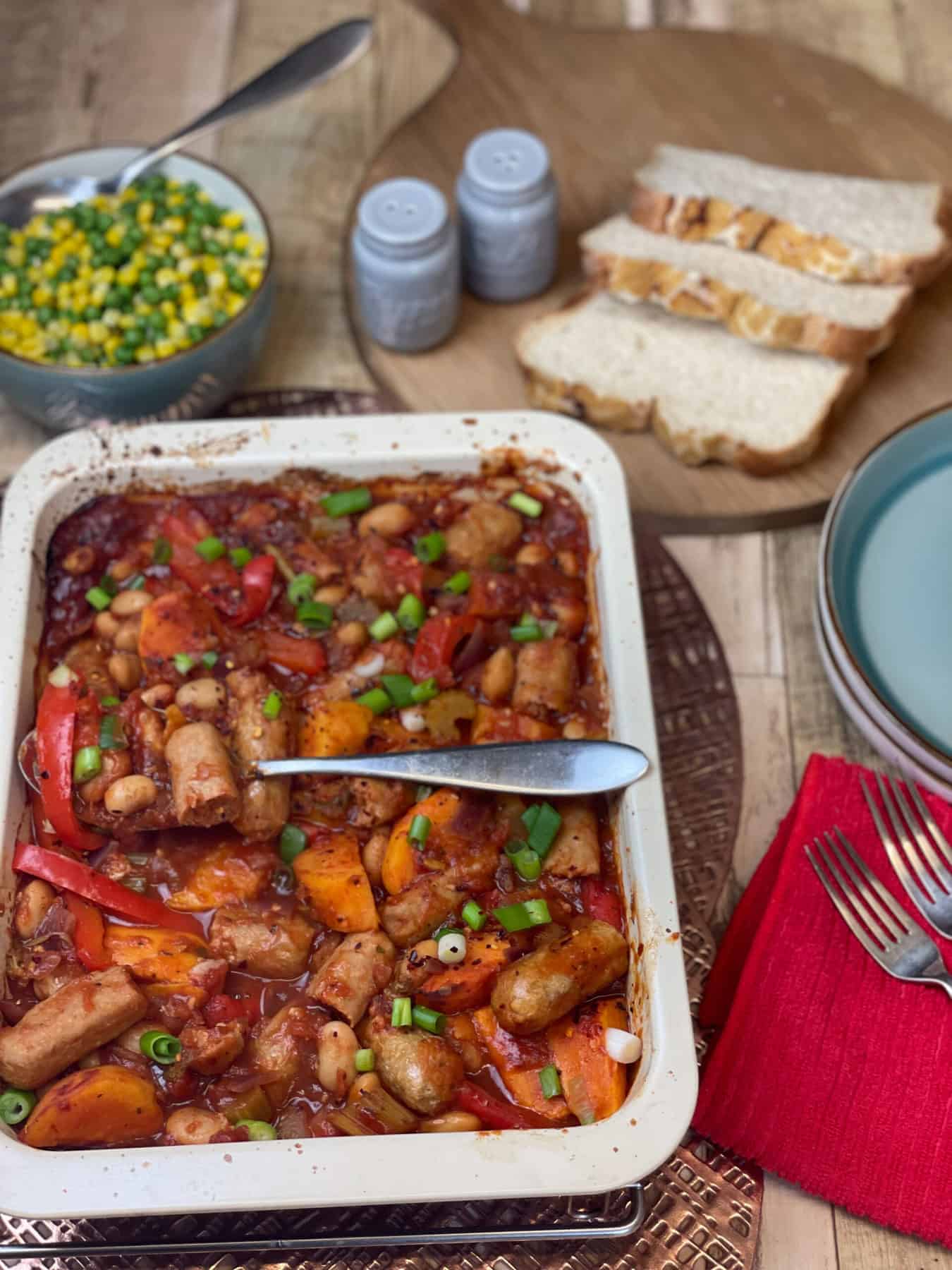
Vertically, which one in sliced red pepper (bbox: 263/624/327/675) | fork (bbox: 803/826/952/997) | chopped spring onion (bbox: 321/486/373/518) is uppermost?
chopped spring onion (bbox: 321/486/373/518)

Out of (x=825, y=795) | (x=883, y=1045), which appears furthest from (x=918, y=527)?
(x=883, y=1045)

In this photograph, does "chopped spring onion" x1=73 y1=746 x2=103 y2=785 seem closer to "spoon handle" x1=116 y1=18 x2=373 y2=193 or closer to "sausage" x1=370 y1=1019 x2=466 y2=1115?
"sausage" x1=370 y1=1019 x2=466 y2=1115

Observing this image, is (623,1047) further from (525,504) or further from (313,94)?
(313,94)

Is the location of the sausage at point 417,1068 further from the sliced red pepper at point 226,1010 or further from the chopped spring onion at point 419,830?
the chopped spring onion at point 419,830

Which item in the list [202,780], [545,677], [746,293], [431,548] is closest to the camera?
[202,780]

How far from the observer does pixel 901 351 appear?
3.74m

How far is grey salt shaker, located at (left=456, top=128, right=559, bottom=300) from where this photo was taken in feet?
11.5

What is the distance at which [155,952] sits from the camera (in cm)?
240

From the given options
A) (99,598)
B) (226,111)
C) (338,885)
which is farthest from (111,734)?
(226,111)

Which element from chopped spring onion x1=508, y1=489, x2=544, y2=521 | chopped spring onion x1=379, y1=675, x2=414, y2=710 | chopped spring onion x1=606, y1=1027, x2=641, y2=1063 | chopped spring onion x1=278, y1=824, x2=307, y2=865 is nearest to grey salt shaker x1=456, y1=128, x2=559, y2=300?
chopped spring onion x1=508, y1=489, x2=544, y2=521

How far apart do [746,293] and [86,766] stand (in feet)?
7.14

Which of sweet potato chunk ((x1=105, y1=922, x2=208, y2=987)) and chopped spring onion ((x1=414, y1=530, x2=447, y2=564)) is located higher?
chopped spring onion ((x1=414, y1=530, x2=447, y2=564))

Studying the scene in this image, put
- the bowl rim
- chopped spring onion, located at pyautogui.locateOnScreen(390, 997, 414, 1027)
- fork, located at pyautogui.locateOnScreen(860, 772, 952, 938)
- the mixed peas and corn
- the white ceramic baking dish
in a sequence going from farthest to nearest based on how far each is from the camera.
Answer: the mixed peas and corn, the bowl rim, fork, located at pyautogui.locateOnScreen(860, 772, 952, 938), chopped spring onion, located at pyautogui.locateOnScreen(390, 997, 414, 1027), the white ceramic baking dish

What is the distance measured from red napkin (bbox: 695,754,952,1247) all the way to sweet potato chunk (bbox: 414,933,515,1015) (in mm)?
497
